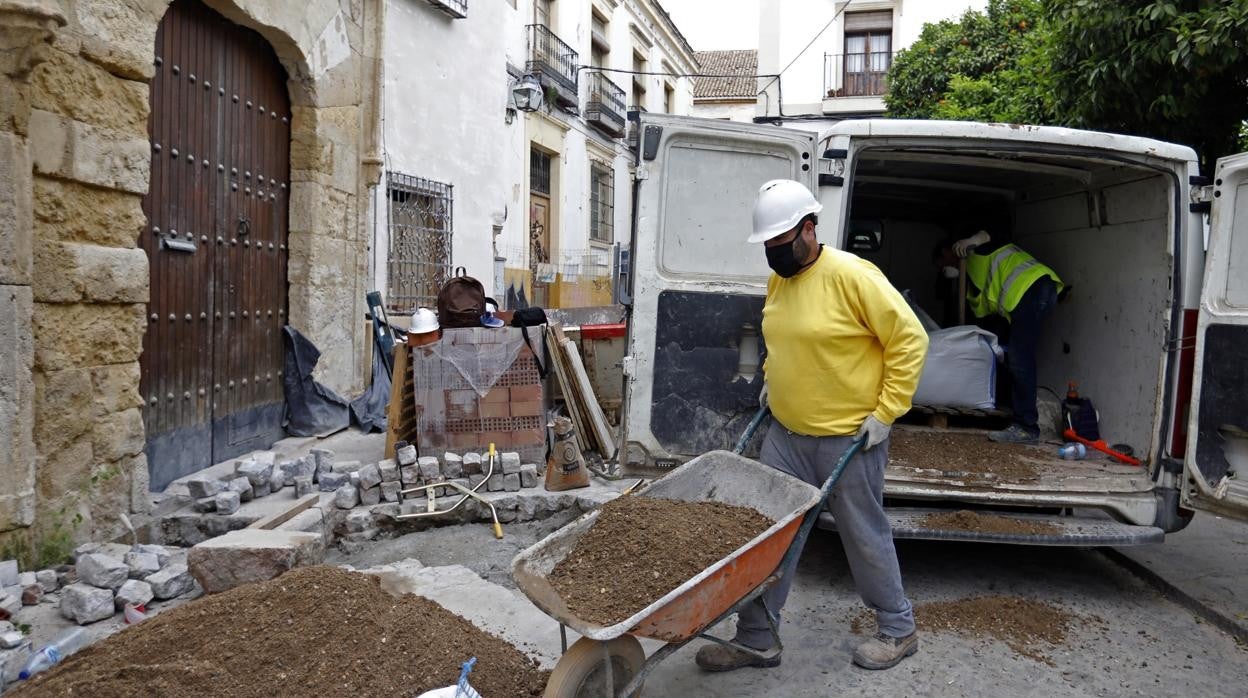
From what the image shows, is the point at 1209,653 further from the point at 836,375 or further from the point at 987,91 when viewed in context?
the point at 987,91

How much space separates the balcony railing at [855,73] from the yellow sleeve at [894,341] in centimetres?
2182

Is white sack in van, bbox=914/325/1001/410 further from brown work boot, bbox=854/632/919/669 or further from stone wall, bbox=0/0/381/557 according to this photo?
stone wall, bbox=0/0/381/557

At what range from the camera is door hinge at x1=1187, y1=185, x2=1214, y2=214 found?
4184 millimetres

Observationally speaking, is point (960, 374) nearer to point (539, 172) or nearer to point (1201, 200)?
point (1201, 200)

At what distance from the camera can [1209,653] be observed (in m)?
3.71

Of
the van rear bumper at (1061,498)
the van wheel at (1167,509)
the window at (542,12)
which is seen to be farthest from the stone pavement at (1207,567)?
the window at (542,12)

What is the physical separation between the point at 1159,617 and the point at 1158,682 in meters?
0.85

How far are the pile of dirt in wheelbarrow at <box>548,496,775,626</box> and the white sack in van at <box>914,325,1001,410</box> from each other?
3.11 m

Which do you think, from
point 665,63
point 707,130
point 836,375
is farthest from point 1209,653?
point 665,63

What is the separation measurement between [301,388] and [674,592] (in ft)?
16.8

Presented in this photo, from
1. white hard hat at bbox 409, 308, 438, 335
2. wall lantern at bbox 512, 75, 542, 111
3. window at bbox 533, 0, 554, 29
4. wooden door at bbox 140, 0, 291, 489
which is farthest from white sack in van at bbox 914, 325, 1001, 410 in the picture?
window at bbox 533, 0, 554, 29

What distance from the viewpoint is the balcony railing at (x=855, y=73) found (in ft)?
77.5

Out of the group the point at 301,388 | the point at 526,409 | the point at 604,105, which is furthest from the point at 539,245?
the point at 526,409

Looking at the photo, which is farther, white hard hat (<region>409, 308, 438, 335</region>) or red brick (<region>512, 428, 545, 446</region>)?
red brick (<region>512, 428, 545, 446</region>)
